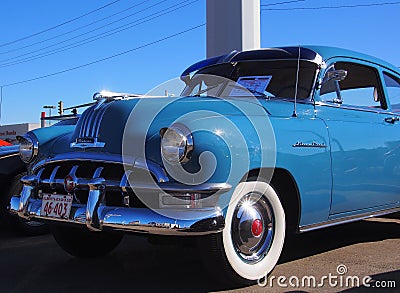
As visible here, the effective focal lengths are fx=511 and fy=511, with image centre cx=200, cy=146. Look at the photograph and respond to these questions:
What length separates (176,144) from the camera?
3092 mm

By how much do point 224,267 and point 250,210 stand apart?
42 cm

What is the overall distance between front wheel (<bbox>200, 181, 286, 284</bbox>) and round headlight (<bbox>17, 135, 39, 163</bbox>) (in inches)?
66.9

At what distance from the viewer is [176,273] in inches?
150

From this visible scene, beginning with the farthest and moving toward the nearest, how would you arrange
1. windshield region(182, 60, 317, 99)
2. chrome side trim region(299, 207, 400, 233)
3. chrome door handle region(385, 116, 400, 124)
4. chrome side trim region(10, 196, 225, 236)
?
chrome door handle region(385, 116, 400, 124) < windshield region(182, 60, 317, 99) < chrome side trim region(299, 207, 400, 233) < chrome side trim region(10, 196, 225, 236)

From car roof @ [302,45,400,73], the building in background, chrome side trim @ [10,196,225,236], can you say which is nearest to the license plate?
chrome side trim @ [10,196,225,236]

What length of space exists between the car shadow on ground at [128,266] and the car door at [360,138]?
2.21 ft

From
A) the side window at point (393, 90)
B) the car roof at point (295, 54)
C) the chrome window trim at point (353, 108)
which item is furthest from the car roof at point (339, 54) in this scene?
the chrome window trim at point (353, 108)

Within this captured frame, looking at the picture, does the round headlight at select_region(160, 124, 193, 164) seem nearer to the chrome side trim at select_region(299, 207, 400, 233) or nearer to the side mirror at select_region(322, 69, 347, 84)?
the chrome side trim at select_region(299, 207, 400, 233)

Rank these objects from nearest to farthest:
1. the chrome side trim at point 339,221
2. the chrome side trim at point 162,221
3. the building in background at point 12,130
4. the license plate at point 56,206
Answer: the chrome side trim at point 162,221
the license plate at point 56,206
the chrome side trim at point 339,221
the building in background at point 12,130

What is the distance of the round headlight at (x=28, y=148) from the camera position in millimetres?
4016

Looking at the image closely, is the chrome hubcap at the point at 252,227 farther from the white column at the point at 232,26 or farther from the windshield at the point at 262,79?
the white column at the point at 232,26

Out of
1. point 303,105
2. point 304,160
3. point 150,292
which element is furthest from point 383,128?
point 150,292

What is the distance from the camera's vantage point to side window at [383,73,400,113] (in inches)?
199

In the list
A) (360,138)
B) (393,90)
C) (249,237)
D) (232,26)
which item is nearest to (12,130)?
(232,26)
